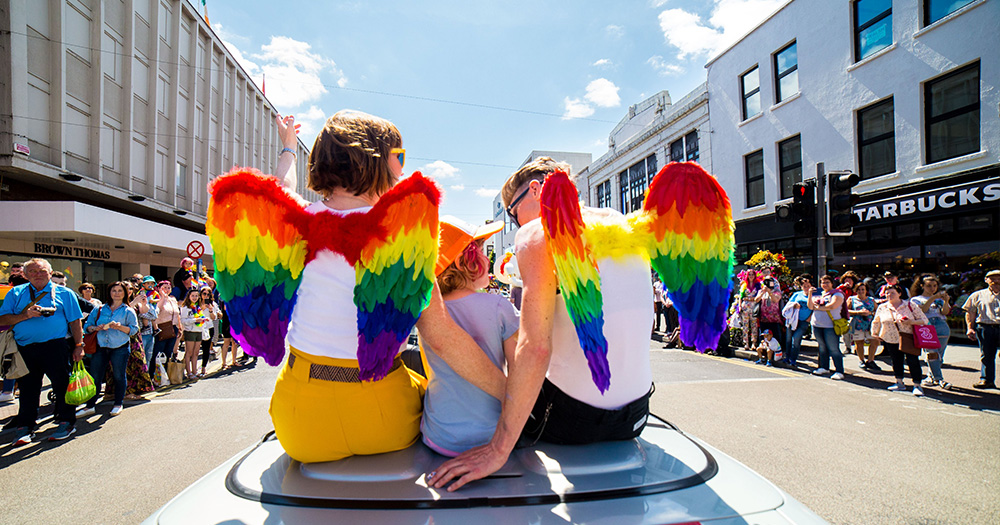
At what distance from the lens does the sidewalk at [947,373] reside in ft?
18.6

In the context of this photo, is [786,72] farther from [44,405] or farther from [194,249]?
[44,405]

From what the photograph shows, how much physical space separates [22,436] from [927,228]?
15.0 m

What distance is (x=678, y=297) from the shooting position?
164cm

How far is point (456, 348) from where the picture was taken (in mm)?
1396

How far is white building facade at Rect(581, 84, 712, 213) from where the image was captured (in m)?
17.7

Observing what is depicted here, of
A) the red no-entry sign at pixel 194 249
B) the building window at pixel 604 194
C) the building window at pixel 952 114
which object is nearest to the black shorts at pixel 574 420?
the red no-entry sign at pixel 194 249

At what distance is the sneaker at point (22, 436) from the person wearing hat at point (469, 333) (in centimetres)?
544

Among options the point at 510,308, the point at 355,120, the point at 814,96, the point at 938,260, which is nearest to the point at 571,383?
the point at 510,308

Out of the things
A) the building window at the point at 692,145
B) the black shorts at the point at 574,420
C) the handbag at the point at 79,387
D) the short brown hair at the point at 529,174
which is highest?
the building window at the point at 692,145

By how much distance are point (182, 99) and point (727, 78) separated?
21522 mm

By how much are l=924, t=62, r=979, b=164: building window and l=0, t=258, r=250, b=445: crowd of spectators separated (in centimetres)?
1344

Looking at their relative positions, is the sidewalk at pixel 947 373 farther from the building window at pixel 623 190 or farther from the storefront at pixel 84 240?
the building window at pixel 623 190

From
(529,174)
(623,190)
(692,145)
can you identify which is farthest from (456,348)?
(623,190)

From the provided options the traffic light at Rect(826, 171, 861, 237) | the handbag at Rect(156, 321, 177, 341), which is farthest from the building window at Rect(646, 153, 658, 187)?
the handbag at Rect(156, 321, 177, 341)
